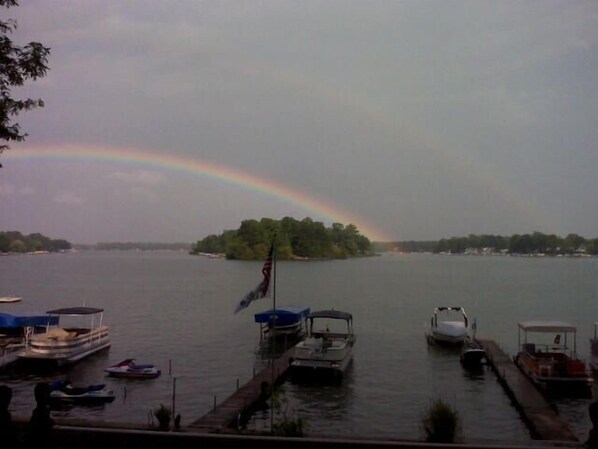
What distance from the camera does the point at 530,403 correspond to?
92.0 ft

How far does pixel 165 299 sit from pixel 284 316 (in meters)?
52.9

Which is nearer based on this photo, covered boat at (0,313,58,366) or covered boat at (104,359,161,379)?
covered boat at (104,359,161,379)

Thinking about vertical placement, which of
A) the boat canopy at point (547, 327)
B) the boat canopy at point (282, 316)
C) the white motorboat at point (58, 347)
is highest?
the boat canopy at point (547, 327)

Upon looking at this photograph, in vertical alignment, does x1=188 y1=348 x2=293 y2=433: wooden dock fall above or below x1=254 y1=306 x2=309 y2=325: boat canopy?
below

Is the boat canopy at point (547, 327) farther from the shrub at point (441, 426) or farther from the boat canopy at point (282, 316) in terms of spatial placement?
the shrub at point (441, 426)

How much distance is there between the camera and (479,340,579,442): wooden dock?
22.4m

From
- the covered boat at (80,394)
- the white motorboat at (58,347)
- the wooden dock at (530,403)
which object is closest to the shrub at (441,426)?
the wooden dock at (530,403)

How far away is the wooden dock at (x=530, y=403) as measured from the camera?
73.4ft

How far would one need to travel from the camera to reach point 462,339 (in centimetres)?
5269

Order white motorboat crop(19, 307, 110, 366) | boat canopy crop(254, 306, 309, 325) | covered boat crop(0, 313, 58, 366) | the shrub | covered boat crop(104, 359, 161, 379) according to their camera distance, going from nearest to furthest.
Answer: the shrub
covered boat crop(104, 359, 161, 379)
white motorboat crop(19, 307, 110, 366)
covered boat crop(0, 313, 58, 366)
boat canopy crop(254, 306, 309, 325)

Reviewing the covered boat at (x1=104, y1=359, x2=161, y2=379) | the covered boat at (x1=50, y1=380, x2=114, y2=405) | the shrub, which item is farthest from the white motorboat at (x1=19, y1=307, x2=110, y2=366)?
the shrub

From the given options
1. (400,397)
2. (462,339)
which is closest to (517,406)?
(400,397)

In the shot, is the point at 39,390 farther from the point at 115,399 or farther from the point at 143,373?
the point at 143,373

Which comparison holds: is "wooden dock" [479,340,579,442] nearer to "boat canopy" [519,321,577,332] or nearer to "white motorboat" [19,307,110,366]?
"boat canopy" [519,321,577,332]
